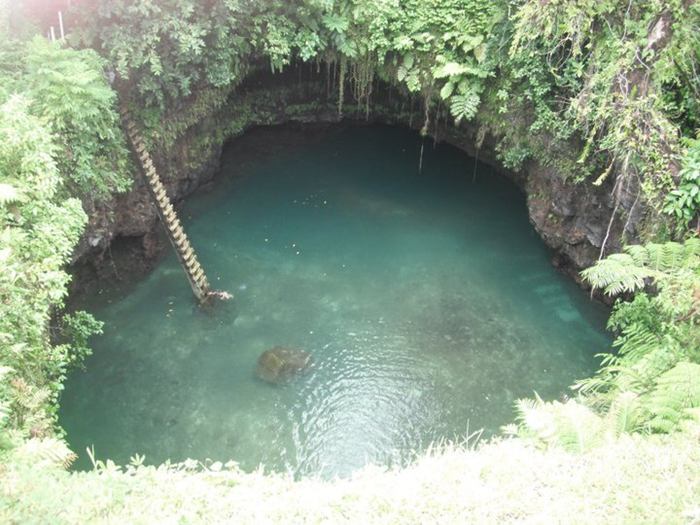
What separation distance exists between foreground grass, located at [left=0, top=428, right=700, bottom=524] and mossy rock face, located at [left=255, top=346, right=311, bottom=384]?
16.3 feet

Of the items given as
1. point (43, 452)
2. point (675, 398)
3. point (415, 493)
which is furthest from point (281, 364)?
point (675, 398)

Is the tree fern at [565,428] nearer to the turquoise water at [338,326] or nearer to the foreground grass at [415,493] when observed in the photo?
the foreground grass at [415,493]

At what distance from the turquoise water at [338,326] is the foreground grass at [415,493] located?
381 centimetres

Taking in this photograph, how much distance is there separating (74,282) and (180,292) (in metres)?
2.10

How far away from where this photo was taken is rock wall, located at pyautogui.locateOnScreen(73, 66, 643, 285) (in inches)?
472

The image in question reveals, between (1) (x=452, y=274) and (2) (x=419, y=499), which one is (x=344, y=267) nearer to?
(1) (x=452, y=274)

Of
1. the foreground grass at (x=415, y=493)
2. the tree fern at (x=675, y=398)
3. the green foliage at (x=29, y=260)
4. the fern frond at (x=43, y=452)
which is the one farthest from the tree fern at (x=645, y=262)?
the green foliage at (x=29, y=260)

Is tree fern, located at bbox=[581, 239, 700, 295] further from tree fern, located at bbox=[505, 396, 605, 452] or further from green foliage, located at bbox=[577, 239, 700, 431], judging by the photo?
tree fern, located at bbox=[505, 396, 605, 452]

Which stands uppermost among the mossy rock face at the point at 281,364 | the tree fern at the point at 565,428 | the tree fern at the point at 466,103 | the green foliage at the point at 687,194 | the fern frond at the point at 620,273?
the tree fern at the point at 466,103

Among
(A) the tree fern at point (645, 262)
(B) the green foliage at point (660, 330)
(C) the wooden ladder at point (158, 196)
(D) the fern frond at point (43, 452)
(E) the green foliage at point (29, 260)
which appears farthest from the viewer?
(C) the wooden ladder at point (158, 196)

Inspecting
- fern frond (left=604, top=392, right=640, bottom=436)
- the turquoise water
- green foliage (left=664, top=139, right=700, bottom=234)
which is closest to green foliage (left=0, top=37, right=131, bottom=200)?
the turquoise water

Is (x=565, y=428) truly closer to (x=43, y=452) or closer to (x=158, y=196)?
(x=43, y=452)

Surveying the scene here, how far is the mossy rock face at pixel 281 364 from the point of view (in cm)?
1096

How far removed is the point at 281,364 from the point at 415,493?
5.88 m
